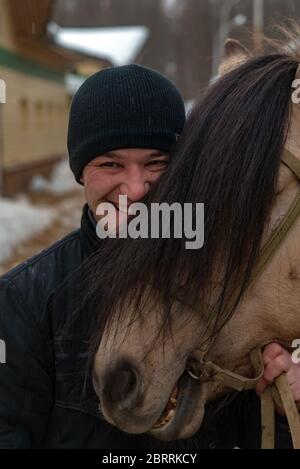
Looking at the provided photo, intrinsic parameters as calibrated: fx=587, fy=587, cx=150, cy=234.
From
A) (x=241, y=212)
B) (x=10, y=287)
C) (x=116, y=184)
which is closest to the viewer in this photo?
(x=241, y=212)

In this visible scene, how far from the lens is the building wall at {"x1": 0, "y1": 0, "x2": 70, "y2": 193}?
12.3 meters

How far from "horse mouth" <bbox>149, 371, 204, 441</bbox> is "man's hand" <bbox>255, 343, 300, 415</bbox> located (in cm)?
16

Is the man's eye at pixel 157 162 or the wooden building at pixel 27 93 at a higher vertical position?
the man's eye at pixel 157 162

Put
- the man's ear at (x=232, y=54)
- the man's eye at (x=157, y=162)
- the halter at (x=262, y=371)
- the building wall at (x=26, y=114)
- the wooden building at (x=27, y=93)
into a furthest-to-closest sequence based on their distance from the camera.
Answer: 1. the building wall at (x=26, y=114)
2. the wooden building at (x=27, y=93)
3. the man's ear at (x=232, y=54)
4. the man's eye at (x=157, y=162)
5. the halter at (x=262, y=371)

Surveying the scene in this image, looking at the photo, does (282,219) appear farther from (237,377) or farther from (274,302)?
(237,377)

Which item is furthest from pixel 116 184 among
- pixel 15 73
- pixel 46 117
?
pixel 46 117

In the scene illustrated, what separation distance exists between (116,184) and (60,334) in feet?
1.36

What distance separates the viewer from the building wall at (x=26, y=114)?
40.2 feet

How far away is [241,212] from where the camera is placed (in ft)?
3.87

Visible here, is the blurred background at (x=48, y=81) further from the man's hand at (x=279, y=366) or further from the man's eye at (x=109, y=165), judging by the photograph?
the man's hand at (x=279, y=366)

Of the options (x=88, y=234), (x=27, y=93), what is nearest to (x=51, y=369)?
(x=88, y=234)

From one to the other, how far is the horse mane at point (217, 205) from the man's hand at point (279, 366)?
15 cm

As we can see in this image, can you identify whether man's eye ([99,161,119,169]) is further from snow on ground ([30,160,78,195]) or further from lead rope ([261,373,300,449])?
snow on ground ([30,160,78,195])

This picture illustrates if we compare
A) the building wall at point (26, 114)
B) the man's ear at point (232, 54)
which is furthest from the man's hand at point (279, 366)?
the building wall at point (26, 114)
